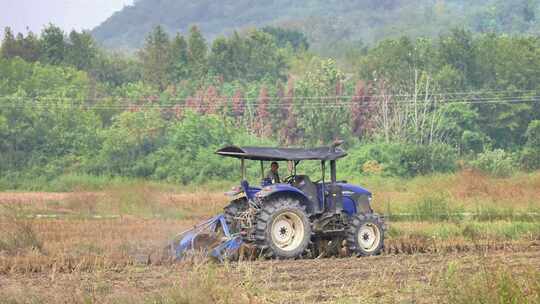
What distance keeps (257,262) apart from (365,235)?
263 centimetres

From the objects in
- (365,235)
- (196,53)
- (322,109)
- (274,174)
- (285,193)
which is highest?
(196,53)

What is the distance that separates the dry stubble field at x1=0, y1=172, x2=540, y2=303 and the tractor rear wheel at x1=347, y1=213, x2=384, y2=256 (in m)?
0.31

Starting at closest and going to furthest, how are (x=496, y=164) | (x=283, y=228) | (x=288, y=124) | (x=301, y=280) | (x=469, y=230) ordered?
(x=301, y=280)
(x=283, y=228)
(x=469, y=230)
(x=496, y=164)
(x=288, y=124)

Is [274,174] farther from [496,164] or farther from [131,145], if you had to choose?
[131,145]

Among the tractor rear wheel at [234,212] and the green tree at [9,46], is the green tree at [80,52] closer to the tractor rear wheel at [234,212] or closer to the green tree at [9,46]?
the green tree at [9,46]

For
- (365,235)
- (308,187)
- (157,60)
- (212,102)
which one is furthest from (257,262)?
(157,60)

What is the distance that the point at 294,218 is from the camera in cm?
1512

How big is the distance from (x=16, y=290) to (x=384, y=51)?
58.5 m

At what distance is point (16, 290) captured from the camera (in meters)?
9.70

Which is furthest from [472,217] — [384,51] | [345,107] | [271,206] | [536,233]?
[384,51]

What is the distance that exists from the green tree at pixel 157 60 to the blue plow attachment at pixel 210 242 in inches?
2134

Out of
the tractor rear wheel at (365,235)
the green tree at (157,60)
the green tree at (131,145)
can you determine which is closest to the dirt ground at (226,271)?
the tractor rear wheel at (365,235)

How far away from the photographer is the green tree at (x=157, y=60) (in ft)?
229

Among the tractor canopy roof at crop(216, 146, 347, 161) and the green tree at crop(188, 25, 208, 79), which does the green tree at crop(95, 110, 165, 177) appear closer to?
the green tree at crop(188, 25, 208, 79)
